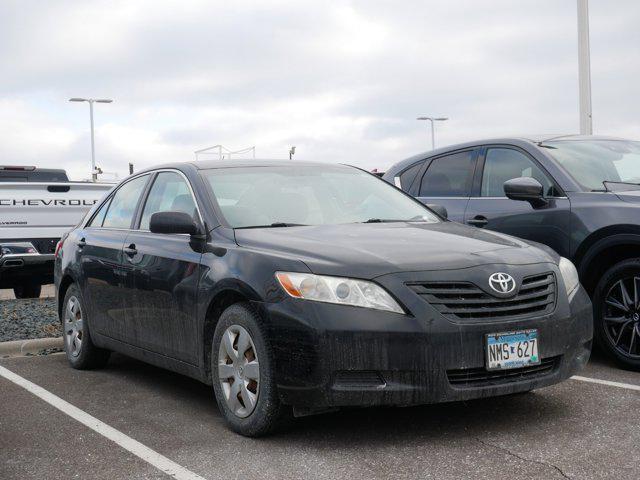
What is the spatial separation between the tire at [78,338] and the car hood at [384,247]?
7.92 ft

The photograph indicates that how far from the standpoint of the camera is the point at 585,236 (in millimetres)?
6852

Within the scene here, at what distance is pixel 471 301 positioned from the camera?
4723mm

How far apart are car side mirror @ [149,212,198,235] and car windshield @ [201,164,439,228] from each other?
0.71ft

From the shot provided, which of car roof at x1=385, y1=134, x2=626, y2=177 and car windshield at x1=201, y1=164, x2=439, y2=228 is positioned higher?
car roof at x1=385, y1=134, x2=626, y2=177

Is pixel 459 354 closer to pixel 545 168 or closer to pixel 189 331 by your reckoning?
pixel 189 331

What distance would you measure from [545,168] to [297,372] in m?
3.43

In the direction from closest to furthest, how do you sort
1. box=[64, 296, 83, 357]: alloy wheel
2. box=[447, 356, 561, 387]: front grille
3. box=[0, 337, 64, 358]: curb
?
box=[447, 356, 561, 387]: front grille
box=[64, 296, 83, 357]: alloy wheel
box=[0, 337, 64, 358]: curb

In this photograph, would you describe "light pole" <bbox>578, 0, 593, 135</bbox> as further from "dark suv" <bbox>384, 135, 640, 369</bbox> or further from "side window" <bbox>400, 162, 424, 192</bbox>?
"dark suv" <bbox>384, 135, 640, 369</bbox>

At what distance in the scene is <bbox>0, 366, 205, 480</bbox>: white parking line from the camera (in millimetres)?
4481

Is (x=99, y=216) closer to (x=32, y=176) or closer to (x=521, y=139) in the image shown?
(x=521, y=139)

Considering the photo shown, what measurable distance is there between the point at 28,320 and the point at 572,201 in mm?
5641

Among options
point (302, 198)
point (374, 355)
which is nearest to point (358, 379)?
point (374, 355)

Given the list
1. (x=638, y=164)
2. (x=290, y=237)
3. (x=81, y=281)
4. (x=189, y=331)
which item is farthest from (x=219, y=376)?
(x=638, y=164)

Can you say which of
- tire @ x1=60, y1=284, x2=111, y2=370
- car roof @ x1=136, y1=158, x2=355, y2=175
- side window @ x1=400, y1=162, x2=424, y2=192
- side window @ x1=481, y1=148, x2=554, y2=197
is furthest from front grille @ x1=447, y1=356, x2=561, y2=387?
side window @ x1=400, y1=162, x2=424, y2=192
